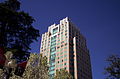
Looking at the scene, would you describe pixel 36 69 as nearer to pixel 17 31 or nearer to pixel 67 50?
pixel 17 31

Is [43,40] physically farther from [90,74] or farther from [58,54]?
[90,74]

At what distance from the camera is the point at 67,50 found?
6550cm

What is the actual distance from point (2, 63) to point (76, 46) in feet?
196

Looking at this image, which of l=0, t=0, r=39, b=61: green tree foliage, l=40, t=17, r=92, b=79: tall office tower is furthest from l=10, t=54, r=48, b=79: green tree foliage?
l=40, t=17, r=92, b=79: tall office tower

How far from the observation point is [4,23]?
17109mm

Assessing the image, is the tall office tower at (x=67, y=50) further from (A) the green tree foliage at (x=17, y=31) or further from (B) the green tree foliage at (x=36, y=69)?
(B) the green tree foliage at (x=36, y=69)

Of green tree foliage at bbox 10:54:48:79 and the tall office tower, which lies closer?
green tree foliage at bbox 10:54:48:79

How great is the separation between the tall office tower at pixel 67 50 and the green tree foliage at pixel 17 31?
143 feet

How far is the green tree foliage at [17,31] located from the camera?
55.1 ft

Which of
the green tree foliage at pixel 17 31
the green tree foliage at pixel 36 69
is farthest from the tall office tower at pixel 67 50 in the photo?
the green tree foliage at pixel 36 69

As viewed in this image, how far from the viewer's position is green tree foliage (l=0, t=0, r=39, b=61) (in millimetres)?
16781

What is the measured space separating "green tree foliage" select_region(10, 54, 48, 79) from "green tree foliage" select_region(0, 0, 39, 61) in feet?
21.8

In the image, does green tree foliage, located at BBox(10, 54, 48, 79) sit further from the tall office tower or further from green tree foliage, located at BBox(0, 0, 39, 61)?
the tall office tower

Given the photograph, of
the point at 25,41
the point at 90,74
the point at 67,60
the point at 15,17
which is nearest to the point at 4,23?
the point at 15,17
